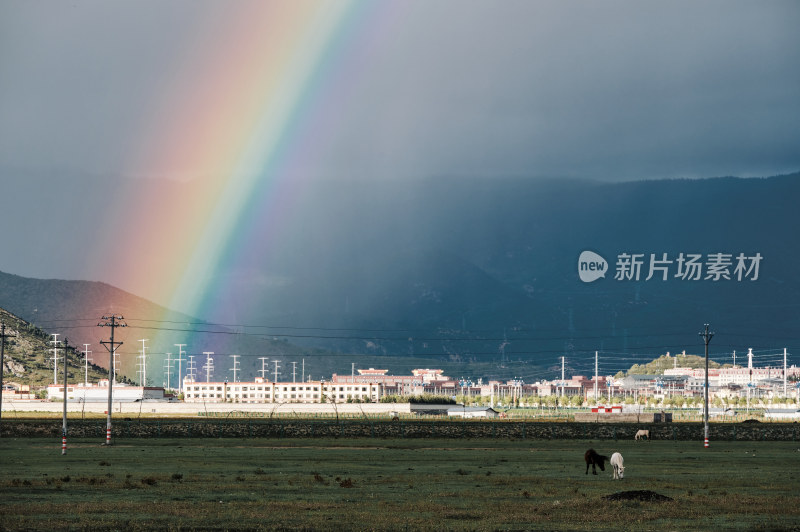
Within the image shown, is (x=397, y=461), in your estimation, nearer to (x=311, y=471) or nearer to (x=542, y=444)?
(x=311, y=471)

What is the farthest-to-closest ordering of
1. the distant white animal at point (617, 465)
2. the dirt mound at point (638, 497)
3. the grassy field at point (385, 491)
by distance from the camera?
the distant white animal at point (617, 465)
the dirt mound at point (638, 497)
the grassy field at point (385, 491)

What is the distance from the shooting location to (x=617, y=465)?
61969 mm

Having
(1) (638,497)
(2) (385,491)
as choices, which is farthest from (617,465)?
(2) (385,491)

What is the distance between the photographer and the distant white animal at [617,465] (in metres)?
61.7

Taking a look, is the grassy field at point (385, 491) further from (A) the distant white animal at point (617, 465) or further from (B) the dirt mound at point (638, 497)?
(A) the distant white animal at point (617, 465)

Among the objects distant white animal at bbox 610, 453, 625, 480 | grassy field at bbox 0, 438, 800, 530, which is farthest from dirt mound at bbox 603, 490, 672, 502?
distant white animal at bbox 610, 453, 625, 480

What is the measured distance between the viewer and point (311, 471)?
70375 mm

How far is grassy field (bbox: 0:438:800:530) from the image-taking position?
4200 cm

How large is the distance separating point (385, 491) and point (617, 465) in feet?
48.9

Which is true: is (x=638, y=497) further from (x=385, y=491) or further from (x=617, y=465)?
(x=617, y=465)

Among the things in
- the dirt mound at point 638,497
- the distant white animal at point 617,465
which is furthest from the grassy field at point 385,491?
the distant white animal at point 617,465

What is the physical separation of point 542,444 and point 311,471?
52.3 m

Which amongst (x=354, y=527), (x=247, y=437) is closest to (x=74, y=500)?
(x=354, y=527)

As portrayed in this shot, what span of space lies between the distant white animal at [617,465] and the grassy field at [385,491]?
0.61 m
